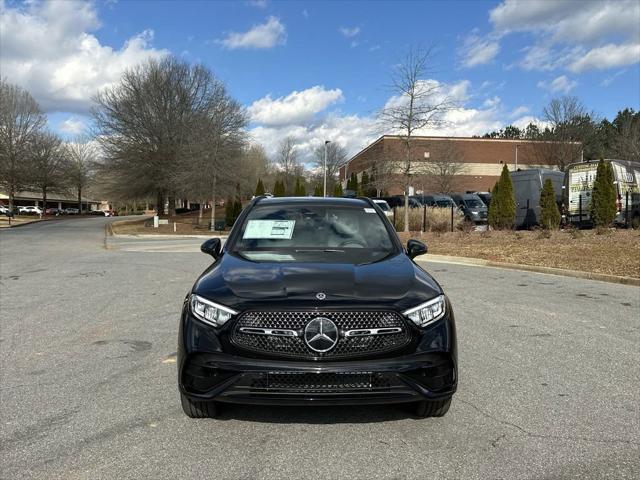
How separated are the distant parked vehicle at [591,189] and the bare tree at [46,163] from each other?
5894cm

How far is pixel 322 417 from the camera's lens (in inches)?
148

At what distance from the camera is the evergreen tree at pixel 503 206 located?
69.8 feet

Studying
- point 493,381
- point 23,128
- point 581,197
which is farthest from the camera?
point 23,128

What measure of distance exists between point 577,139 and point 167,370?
58.7m

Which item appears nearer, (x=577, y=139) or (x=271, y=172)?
(x=577, y=139)

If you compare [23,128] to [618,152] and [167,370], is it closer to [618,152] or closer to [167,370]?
[618,152]

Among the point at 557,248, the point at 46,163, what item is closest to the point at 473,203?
the point at 557,248

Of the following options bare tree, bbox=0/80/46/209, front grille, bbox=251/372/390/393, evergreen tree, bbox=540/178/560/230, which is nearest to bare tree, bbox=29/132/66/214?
bare tree, bbox=0/80/46/209

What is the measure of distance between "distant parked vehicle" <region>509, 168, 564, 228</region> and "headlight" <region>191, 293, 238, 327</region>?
21.4 m

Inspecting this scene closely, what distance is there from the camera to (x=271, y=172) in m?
97.3

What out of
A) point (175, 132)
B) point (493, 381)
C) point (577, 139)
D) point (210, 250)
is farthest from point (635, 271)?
point (577, 139)

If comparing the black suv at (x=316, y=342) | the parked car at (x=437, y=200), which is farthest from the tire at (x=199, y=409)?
the parked car at (x=437, y=200)

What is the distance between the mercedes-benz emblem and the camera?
3.20 m

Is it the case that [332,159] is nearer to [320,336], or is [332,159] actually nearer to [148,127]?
[148,127]
